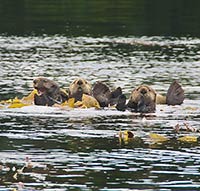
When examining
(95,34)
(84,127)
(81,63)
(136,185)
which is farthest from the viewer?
(95,34)

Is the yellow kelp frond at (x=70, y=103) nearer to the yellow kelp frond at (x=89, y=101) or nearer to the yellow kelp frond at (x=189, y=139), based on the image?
the yellow kelp frond at (x=89, y=101)

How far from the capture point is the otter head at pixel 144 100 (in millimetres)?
26734

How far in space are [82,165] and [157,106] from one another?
9.10m

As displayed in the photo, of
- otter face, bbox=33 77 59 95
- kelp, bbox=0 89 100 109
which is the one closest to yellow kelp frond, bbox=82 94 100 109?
kelp, bbox=0 89 100 109

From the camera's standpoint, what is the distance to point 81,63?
40.7 m

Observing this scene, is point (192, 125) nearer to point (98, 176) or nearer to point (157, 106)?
point (157, 106)

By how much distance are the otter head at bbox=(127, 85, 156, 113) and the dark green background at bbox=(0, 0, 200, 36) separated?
25.8 metres

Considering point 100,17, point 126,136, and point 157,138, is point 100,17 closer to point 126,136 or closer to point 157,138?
point 126,136

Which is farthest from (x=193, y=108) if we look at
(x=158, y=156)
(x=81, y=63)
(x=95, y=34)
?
(x=95, y=34)

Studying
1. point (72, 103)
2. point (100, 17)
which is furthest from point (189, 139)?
point (100, 17)

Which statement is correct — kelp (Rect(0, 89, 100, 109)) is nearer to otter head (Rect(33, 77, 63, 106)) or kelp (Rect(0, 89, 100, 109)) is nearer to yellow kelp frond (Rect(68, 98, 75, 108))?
yellow kelp frond (Rect(68, 98, 75, 108))

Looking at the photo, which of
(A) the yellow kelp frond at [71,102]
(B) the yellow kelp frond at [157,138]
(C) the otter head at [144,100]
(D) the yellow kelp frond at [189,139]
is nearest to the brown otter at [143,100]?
(C) the otter head at [144,100]

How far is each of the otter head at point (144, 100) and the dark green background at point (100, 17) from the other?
84.7 feet

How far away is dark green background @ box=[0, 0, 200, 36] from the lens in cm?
5441
